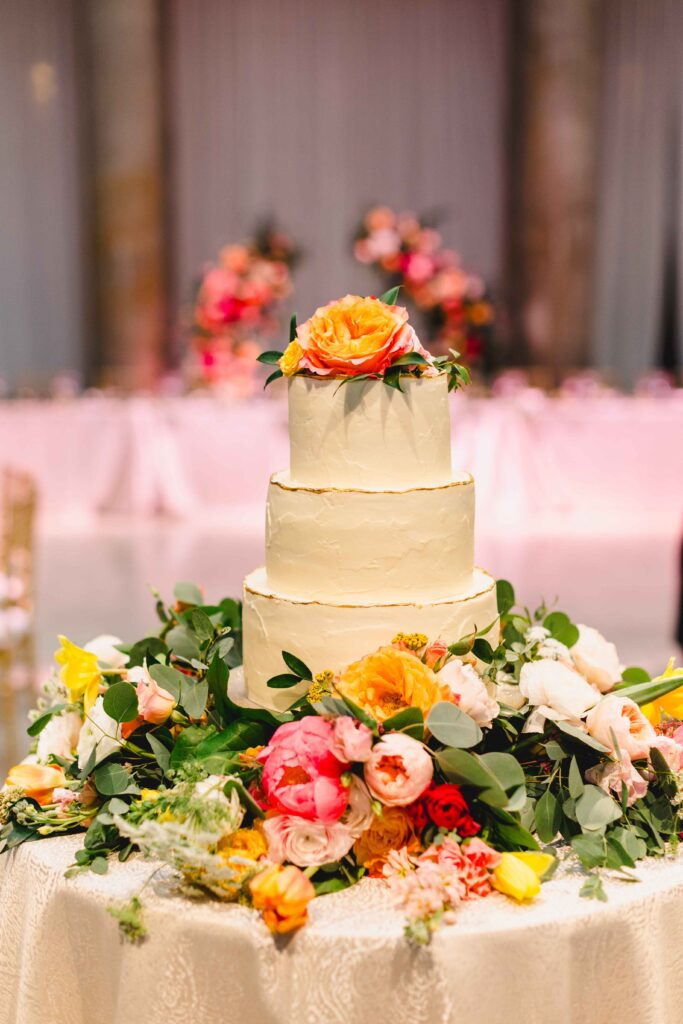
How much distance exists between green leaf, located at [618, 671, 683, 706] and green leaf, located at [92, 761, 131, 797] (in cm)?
79

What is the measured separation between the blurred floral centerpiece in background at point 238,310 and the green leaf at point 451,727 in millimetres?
6717

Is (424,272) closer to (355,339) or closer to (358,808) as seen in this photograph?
(355,339)

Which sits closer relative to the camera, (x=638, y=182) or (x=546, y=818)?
(x=546, y=818)

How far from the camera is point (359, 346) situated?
183 cm

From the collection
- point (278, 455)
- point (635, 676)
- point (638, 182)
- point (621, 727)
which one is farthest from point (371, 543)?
point (638, 182)

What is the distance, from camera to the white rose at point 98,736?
1.81 meters

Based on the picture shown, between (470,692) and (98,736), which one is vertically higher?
(470,692)

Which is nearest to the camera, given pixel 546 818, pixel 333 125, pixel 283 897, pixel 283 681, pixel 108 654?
pixel 283 897

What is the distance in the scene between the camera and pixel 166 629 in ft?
7.37

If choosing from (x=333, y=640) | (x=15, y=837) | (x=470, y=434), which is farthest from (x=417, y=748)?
(x=470, y=434)

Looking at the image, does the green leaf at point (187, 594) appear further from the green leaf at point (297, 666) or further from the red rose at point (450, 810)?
the red rose at point (450, 810)

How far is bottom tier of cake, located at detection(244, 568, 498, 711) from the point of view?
185cm

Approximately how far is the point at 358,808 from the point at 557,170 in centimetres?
964

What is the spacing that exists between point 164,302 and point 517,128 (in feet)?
11.9
